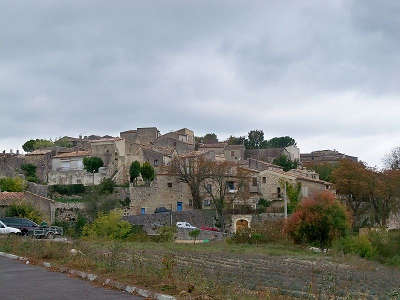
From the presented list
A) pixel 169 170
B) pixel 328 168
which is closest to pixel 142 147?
pixel 169 170

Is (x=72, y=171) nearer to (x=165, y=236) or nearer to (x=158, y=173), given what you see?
(x=158, y=173)

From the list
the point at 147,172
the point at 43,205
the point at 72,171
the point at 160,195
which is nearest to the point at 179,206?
the point at 160,195

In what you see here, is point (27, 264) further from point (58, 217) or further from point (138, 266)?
point (58, 217)

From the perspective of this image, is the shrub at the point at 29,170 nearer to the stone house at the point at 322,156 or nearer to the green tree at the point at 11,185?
the green tree at the point at 11,185

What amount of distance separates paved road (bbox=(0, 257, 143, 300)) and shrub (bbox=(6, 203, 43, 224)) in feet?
112

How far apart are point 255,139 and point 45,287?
377ft

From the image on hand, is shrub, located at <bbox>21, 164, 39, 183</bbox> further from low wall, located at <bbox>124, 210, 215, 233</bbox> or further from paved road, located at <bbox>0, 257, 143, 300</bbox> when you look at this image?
paved road, located at <bbox>0, 257, 143, 300</bbox>

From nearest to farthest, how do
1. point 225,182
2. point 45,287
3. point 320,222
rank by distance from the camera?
point 45,287
point 320,222
point 225,182

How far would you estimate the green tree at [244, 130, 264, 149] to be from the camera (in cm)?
12481

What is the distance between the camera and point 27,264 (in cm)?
1838

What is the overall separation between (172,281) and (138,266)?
116 inches

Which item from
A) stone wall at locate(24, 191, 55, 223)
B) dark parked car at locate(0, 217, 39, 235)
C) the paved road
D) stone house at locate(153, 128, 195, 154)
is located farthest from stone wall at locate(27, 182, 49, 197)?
the paved road

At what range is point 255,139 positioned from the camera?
4998 inches

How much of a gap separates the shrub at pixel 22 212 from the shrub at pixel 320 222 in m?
21.2
